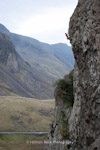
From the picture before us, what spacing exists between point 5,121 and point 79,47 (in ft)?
177

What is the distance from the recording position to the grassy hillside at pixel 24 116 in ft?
212

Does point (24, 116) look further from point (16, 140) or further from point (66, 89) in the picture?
point (66, 89)

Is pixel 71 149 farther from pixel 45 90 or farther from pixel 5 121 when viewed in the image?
pixel 45 90

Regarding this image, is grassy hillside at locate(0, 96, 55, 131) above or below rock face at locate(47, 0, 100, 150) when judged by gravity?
below

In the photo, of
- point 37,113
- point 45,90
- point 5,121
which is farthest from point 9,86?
point 5,121

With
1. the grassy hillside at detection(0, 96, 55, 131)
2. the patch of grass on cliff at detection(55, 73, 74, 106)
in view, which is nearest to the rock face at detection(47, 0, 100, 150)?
the patch of grass on cliff at detection(55, 73, 74, 106)

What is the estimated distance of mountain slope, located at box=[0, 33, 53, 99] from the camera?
14294cm

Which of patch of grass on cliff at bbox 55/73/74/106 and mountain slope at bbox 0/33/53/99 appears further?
mountain slope at bbox 0/33/53/99

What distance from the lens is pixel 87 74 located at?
58.5 ft

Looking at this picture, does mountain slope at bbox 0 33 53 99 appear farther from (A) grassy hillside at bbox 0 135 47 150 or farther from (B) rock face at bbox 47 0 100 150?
(B) rock face at bbox 47 0 100 150

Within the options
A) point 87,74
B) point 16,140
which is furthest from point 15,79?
point 87,74

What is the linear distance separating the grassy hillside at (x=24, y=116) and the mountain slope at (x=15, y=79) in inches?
1894

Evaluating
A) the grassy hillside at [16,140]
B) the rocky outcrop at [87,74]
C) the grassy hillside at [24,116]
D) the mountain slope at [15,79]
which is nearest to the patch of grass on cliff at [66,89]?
the rocky outcrop at [87,74]

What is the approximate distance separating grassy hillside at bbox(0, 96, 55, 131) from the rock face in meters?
46.4
